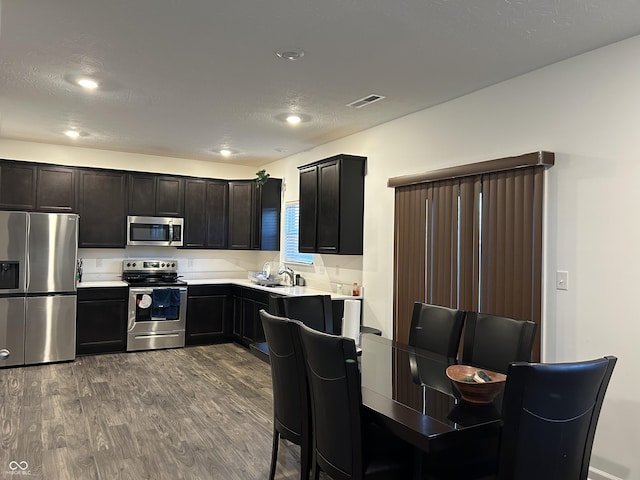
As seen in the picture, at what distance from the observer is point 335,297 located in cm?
502

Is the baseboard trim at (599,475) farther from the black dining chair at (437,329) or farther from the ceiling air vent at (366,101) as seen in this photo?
the ceiling air vent at (366,101)

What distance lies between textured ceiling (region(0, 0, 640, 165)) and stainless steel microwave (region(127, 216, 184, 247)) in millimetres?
1805

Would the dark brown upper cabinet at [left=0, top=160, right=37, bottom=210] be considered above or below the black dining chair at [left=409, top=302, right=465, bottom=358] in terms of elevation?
above

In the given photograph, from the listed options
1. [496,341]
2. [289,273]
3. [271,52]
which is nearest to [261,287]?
[289,273]

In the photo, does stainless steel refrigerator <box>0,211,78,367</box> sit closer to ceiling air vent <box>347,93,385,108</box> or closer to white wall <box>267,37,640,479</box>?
ceiling air vent <box>347,93,385,108</box>

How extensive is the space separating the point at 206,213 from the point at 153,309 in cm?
162

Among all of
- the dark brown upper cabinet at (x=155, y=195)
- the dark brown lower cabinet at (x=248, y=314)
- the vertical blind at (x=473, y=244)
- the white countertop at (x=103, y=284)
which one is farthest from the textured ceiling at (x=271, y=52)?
the dark brown lower cabinet at (x=248, y=314)

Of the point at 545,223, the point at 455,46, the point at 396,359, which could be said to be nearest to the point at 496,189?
the point at 545,223

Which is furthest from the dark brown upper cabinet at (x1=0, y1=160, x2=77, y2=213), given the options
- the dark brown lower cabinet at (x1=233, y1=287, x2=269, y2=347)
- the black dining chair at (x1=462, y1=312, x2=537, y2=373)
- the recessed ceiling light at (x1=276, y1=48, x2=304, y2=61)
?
the black dining chair at (x1=462, y1=312, x2=537, y2=373)

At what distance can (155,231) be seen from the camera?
21.1 ft

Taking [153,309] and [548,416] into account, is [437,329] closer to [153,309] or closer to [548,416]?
[548,416]

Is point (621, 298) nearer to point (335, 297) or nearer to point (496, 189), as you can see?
point (496, 189)

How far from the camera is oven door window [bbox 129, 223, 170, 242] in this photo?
6266 mm

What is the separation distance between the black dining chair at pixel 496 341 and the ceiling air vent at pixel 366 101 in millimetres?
1950
